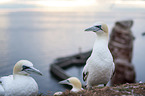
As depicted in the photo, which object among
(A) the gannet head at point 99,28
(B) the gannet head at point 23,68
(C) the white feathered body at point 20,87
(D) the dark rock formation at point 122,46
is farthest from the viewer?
(D) the dark rock formation at point 122,46

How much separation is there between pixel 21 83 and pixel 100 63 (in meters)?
2.35

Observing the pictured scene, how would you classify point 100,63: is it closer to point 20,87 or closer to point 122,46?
point 20,87

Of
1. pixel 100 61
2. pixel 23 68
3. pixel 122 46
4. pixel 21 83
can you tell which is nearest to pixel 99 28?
pixel 100 61

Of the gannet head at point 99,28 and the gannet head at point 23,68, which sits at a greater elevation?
the gannet head at point 99,28

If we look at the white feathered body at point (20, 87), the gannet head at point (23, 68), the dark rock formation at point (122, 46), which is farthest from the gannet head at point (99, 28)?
the dark rock formation at point (122, 46)

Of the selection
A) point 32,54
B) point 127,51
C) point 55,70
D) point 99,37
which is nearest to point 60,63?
point 55,70

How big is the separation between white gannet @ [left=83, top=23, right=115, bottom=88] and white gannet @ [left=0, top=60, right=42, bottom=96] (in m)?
1.67

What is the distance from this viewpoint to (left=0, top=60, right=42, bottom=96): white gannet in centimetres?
517

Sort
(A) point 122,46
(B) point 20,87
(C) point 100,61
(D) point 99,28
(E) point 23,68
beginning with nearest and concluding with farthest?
(B) point 20,87
(E) point 23,68
(C) point 100,61
(D) point 99,28
(A) point 122,46

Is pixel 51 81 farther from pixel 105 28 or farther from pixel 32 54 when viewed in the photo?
pixel 105 28

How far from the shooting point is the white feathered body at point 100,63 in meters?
5.70

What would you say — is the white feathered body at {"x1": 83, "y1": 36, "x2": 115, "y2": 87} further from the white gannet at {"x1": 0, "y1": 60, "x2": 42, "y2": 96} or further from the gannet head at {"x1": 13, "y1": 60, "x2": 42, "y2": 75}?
the gannet head at {"x1": 13, "y1": 60, "x2": 42, "y2": 75}

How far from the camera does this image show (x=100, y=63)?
18.8ft

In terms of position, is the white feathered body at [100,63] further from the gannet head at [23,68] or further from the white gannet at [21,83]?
the gannet head at [23,68]
